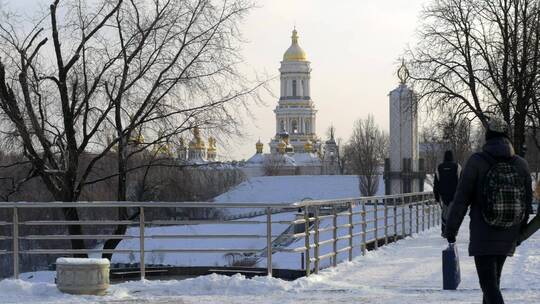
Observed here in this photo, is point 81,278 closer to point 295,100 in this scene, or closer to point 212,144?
point 212,144

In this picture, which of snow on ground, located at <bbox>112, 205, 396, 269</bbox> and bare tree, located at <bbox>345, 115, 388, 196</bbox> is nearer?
snow on ground, located at <bbox>112, 205, 396, 269</bbox>

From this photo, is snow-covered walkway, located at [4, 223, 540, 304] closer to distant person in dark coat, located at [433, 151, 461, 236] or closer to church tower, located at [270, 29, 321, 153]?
distant person in dark coat, located at [433, 151, 461, 236]

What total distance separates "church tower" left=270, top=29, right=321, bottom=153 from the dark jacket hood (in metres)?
176

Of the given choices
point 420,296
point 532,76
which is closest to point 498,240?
point 420,296

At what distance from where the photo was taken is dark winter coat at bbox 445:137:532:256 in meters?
7.76

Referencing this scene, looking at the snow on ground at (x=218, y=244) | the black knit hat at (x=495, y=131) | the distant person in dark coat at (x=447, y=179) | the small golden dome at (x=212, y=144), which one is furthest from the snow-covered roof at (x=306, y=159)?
the black knit hat at (x=495, y=131)

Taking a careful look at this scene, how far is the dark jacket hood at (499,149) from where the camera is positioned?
25.8 feet

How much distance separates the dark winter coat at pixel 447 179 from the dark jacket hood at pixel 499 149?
10.1 meters

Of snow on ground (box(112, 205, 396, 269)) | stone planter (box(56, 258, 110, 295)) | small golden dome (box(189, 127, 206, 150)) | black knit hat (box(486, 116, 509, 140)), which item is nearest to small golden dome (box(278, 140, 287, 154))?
snow on ground (box(112, 205, 396, 269))

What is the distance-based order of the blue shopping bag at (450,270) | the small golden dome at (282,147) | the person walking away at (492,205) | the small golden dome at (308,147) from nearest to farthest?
the person walking away at (492,205) → the blue shopping bag at (450,270) → the small golden dome at (282,147) → the small golden dome at (308,147)

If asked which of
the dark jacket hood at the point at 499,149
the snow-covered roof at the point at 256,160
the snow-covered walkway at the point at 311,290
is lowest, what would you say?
the snow-covered walkway at the point at 311,290

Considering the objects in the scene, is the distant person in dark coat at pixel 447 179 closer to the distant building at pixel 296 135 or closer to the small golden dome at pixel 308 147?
the distant building at pixel 296 135

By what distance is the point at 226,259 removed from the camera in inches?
1673

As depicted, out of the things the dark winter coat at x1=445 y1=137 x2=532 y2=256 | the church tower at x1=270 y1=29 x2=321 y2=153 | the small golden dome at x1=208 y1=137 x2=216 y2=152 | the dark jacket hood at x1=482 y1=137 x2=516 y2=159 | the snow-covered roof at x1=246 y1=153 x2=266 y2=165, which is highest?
the church tower at x1=270 y1=29 x2=321 y2=153
